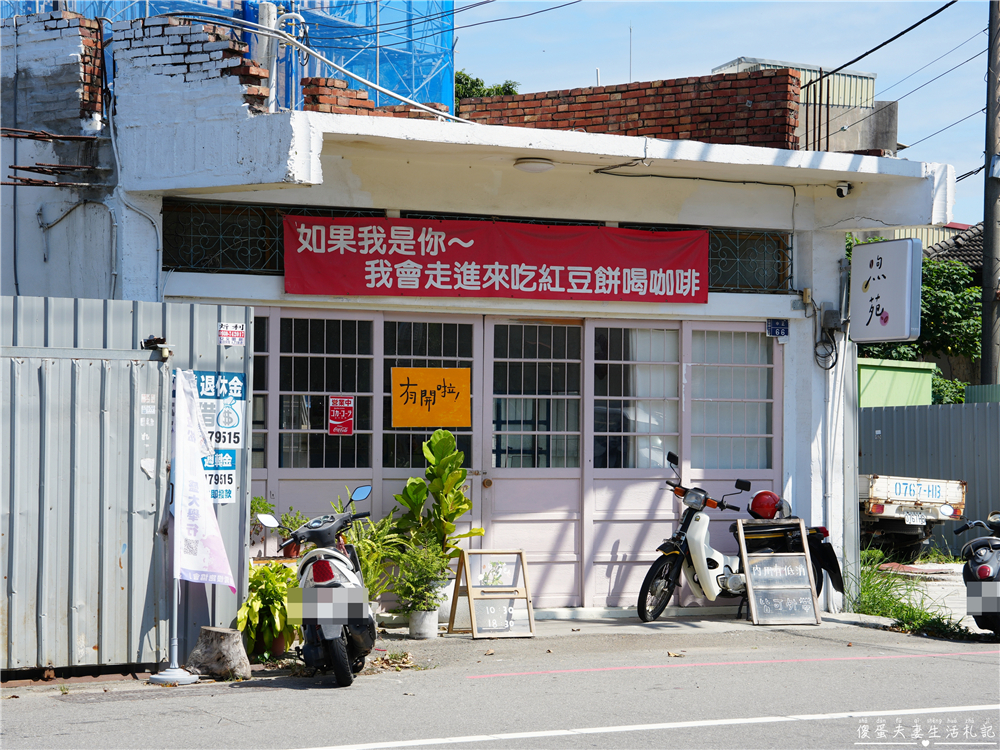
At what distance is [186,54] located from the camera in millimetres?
8281

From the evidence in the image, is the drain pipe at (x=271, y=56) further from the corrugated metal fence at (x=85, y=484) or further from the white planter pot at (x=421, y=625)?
the white planter pot at (x=421, y=625)

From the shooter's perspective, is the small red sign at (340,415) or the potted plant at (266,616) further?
the small red sign at (340,415)

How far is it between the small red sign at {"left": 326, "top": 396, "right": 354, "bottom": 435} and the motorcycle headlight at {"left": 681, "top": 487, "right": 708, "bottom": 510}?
3085mm

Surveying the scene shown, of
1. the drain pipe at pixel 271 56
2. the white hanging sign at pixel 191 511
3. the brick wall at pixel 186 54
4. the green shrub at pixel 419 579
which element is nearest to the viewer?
the white hanging sign at pixel 191 511

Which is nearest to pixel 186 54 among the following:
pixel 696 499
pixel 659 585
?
pixel 696 499

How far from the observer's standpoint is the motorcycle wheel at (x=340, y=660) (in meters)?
6.36

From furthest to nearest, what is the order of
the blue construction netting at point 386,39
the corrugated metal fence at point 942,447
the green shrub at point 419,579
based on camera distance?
A: 1. the corrugated metal fence at point 942,447
2. the blue construction netting at point 386,39
3. the green shrub at point 419,579

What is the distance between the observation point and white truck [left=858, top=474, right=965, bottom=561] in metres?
13.2

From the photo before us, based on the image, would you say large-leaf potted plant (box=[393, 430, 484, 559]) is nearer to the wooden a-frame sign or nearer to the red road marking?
the wooden a-frame sign

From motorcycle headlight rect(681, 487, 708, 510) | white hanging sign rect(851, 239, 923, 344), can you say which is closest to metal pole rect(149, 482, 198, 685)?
motorcycle headlight rect(681, 487, 708, 510)

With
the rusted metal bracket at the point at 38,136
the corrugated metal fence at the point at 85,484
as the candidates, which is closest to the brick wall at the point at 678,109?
the rusted metal bracket at the point at 38,136

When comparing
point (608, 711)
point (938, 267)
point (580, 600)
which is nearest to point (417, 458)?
point (580, 600)

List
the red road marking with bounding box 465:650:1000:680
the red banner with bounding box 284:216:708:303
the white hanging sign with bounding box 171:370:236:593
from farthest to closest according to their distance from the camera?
the red banner with bounding box 284:216:708:303 < the red road marking with bounding box 465:650:1000:680 < the white hanging sign with bounding box 171:370:236:593

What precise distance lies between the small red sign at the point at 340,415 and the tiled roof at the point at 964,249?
2029 centimetres
